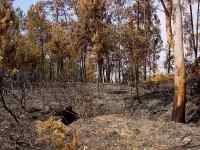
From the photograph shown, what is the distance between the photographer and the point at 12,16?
18.0 metres

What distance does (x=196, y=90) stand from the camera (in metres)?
19.9

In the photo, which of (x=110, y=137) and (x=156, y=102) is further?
(x=156, y=102)

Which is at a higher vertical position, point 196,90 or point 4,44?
point 4,44

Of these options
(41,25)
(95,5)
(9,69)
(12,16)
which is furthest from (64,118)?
(41,25)

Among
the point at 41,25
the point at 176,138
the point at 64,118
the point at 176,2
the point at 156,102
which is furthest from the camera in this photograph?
the point at 41,25

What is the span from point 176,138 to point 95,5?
1095 inches

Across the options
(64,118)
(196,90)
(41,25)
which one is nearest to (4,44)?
(64,118)

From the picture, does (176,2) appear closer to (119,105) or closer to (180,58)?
(180,58)

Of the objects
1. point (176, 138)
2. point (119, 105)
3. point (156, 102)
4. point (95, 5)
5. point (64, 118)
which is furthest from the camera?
point (95, 5)

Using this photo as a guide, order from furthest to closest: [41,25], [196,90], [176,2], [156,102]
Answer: [41,25]
[156,102]
[196,90]
[176,2]

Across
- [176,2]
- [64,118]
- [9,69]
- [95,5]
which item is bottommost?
[64,118]

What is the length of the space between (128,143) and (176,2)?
14.8 feet

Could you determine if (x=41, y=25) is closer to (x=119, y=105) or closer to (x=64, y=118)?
(x=119, y=105)

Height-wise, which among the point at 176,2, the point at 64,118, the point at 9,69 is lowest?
the point at 64,118
